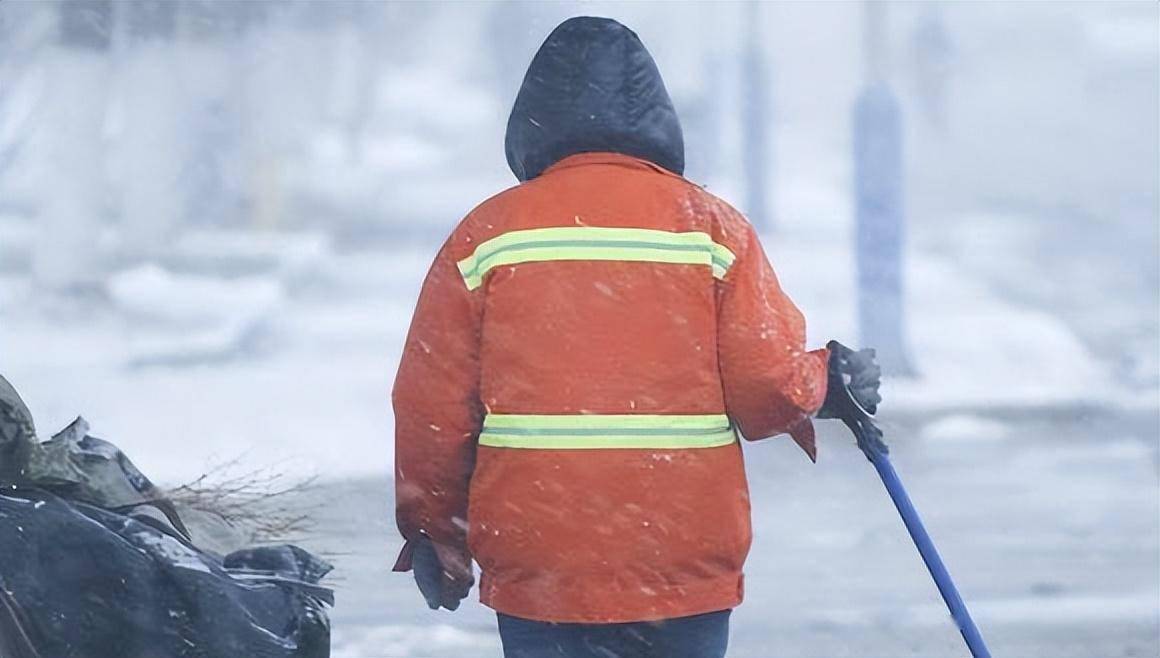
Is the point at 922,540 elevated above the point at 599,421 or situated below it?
below

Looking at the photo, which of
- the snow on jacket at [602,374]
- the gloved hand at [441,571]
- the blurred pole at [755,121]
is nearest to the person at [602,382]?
the snow on jacket at [602,374]

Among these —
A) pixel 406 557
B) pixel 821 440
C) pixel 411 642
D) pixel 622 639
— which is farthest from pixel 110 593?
pixel 821 440

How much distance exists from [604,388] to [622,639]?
0.39 metres

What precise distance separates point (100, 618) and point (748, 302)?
1.25m

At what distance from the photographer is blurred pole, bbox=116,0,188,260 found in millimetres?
3422

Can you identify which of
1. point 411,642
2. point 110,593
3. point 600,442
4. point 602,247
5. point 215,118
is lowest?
point 411,642

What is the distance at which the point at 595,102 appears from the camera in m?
2.74

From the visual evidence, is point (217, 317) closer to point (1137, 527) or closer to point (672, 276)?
point (672, 276)

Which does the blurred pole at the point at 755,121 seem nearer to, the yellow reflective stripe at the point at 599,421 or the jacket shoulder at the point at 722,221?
the jacket shoulder at the point at 722,221

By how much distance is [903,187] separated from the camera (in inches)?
137

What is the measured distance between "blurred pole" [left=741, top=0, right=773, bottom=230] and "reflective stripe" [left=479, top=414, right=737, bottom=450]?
0.90 m

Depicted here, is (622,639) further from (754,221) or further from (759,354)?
(754,221)

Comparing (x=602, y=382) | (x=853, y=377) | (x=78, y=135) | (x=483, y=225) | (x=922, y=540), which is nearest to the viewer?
(x=602, y=382)

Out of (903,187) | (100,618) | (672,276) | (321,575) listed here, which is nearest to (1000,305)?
(903,187)
